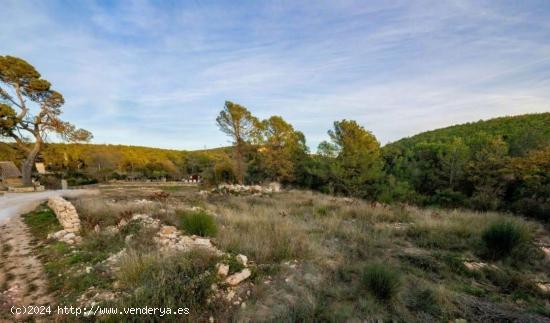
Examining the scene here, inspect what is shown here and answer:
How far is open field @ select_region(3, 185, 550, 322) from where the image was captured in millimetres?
3312

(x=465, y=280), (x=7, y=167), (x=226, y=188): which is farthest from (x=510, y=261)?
(x=7, y=167)

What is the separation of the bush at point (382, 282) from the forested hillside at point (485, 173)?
587 inches

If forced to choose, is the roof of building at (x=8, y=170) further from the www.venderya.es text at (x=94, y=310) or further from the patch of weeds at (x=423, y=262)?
the patch of weeds at (x=423, y=262)

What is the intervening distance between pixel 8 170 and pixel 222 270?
39.2 metres

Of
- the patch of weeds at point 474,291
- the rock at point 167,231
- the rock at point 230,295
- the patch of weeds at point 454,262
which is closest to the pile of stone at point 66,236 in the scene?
the rock at point 167,231

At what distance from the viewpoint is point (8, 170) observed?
2878cm

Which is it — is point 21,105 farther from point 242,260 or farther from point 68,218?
point 242,260

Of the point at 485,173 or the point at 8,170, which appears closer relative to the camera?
the point at 485,173

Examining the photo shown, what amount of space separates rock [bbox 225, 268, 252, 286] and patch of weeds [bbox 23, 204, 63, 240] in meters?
5.91

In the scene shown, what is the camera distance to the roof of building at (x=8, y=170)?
27.8m

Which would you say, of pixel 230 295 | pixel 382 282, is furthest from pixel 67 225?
pixel 382 282

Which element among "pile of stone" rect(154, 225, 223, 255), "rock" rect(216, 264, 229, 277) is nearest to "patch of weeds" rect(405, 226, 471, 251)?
"rock" rect(216, 264, 229, 277)

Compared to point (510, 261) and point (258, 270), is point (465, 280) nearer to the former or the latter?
point (510, 261)

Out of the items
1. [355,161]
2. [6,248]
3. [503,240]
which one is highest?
[355,161]
